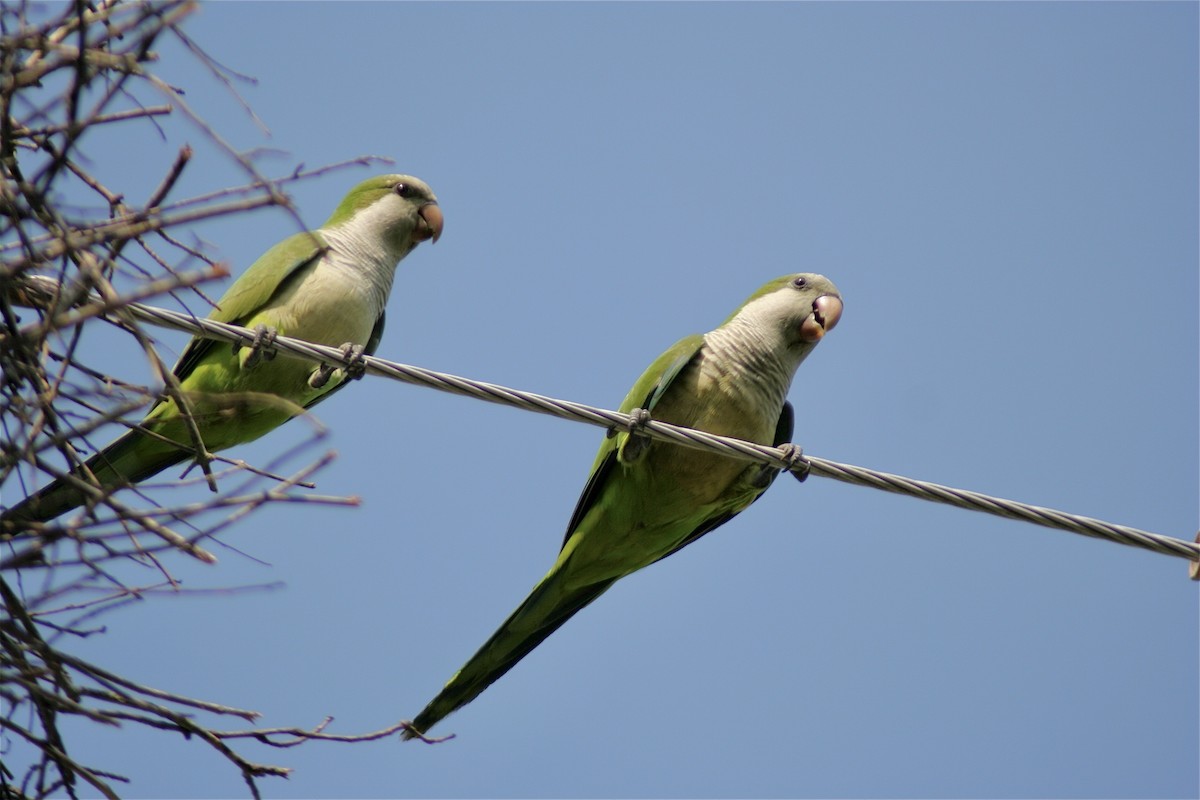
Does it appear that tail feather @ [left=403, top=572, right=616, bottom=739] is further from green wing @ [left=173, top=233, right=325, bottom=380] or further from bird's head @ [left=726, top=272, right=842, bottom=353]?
green wing @ [left=173, top=233, right=325, bottom=380]

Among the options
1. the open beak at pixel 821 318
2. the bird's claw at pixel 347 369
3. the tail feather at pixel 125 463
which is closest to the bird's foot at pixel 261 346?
the bird's claw at pixel 347 369

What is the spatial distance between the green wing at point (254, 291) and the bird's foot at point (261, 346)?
0.27 meters

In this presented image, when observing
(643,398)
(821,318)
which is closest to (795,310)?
(821,318)

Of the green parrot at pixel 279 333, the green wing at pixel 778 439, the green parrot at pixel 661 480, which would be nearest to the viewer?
the green parrot at pixel 661 480

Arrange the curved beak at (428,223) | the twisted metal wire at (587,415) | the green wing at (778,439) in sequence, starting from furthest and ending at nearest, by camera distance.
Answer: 1. the curved beak at (428,223)
2. the green wing at (778,439)
3. the twisted metal wire at (587,415)

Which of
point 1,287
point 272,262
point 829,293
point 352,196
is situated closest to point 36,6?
point 1,287

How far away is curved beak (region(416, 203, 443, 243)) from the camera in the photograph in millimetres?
6395

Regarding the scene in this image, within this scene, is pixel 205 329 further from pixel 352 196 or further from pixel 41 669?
pixel 352 196

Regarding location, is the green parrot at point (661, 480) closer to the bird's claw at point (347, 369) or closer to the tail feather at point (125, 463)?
the bird's claw at point (347, 369)

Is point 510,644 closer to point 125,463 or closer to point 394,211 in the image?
point 125,463

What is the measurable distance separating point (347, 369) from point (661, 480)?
61.8 inches

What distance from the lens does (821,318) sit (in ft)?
19.0

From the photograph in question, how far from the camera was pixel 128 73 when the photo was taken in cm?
317

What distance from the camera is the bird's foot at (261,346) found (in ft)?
13.8
